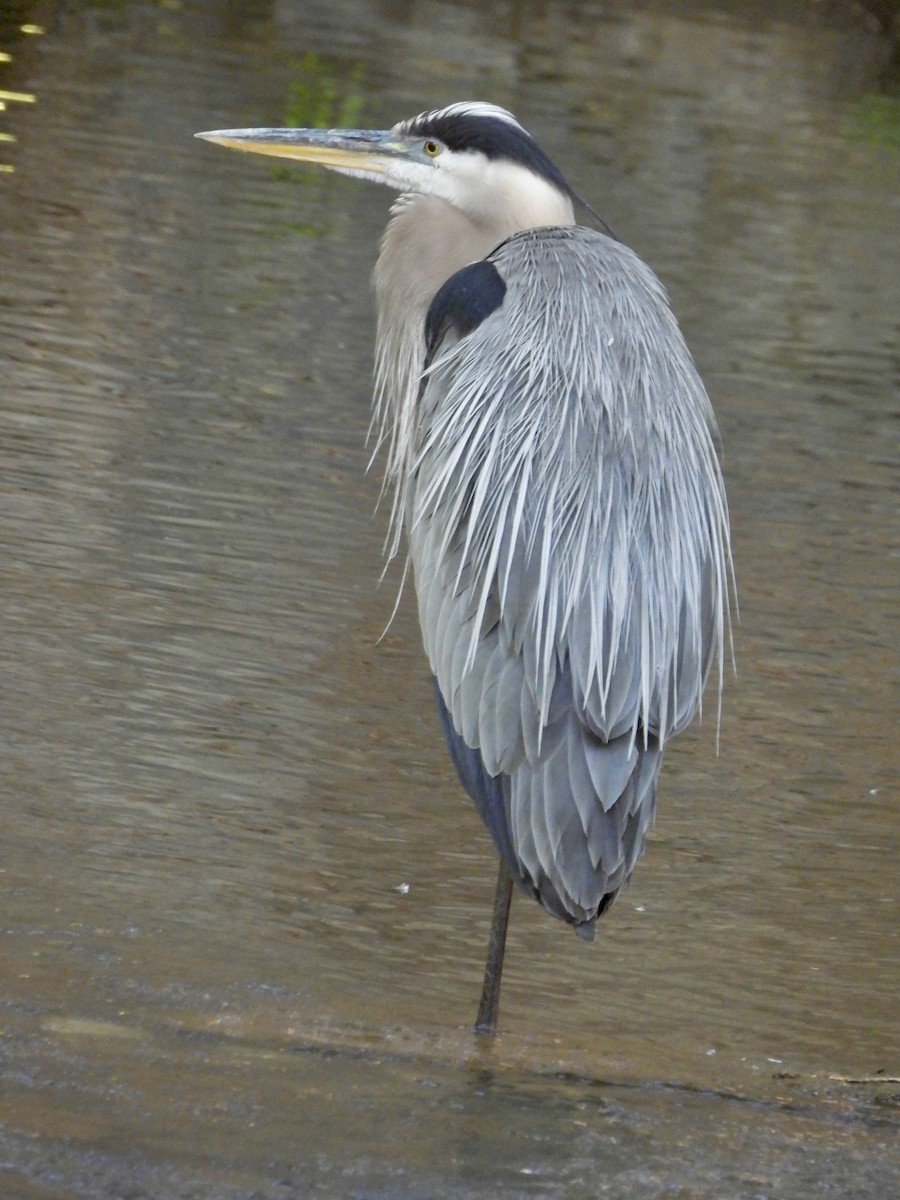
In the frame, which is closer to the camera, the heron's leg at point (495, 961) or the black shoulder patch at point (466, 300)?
the heron's leg at point (495, 961)

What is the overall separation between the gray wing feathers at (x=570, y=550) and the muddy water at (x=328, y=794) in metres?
0.47

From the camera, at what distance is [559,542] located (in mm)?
→ 3496

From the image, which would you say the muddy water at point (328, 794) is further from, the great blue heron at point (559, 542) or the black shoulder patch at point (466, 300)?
the black shoulder patch at point (466, 300)

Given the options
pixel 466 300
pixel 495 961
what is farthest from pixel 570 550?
pixel 495 961

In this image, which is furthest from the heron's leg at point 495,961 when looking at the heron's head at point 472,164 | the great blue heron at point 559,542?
the heron's head at point 472,164

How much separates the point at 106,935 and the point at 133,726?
103 centimetres

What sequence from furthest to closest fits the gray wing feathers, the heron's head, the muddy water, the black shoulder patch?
the heron's head, the black shoulder patch, the gray wing feathers, the muddy water

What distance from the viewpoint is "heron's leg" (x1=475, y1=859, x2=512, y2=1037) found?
11.5 feet

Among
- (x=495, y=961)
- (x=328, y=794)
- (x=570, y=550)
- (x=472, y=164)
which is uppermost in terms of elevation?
(x=472, y=164)

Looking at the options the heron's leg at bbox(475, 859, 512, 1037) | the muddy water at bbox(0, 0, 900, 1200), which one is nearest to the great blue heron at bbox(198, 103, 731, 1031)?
the heron's leg at bbox(475, 859, 512, 1037)

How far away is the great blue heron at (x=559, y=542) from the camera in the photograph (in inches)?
133

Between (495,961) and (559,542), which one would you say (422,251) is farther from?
(495,961)

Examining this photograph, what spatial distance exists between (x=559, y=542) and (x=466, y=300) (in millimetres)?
564

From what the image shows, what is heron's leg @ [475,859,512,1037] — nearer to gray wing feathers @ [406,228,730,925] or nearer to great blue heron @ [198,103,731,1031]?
great blue heron @ [198,103,731,1031]
